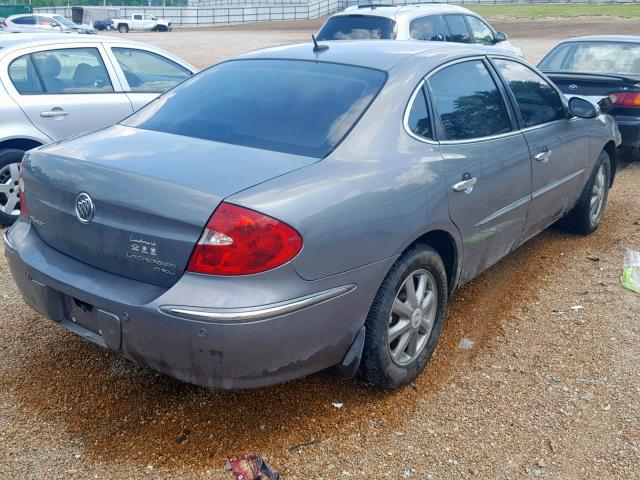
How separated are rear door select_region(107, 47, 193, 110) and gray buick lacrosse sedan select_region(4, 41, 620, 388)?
2776 millimetres

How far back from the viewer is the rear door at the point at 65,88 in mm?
6047

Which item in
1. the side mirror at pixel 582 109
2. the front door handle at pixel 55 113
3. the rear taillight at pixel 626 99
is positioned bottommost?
the rear taillight at pixel 626 99

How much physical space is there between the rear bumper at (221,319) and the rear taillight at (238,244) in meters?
0.04

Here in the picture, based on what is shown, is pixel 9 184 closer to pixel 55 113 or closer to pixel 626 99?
pixel 55 113

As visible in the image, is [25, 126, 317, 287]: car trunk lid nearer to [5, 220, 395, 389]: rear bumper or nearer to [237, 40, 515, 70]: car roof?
[5, 220, 395, 389]: rear bumper

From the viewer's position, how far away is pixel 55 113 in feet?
20.1

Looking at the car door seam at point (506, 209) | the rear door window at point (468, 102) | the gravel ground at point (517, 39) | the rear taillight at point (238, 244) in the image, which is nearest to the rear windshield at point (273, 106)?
the rear door window at point (468, 102)

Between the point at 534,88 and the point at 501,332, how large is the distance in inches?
67.0

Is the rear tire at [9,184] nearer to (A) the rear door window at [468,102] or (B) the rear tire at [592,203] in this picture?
(A) the rear door window at [468,102]

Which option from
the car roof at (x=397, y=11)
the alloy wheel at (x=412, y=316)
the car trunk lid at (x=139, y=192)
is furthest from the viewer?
the car roof at (x=397, y=11)

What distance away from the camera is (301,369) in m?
2.88

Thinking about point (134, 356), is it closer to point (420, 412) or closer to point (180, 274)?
point (180, 274)

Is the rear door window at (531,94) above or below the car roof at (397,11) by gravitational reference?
above

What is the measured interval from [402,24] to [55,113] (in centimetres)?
541
